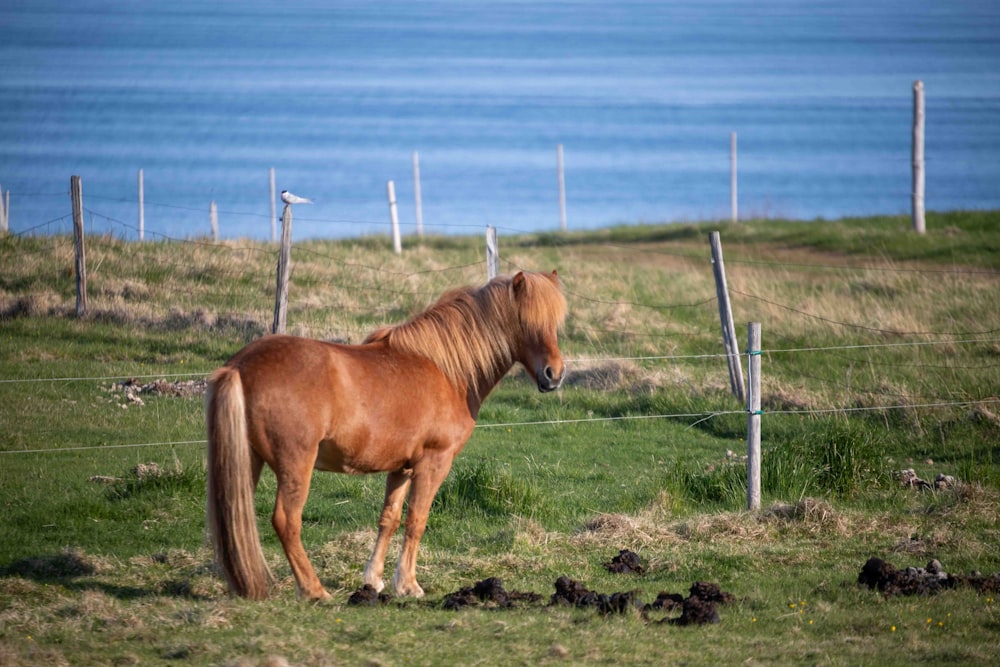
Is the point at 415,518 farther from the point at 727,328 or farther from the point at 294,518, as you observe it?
the point at 727,328

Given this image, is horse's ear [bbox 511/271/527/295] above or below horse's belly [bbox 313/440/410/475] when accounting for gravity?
above

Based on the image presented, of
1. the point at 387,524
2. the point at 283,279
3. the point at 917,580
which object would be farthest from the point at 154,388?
the point at 917,580

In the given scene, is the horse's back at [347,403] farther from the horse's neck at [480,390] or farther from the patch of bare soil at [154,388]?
the patch of bare soil at [154,388]

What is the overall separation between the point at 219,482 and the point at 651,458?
5036 mm

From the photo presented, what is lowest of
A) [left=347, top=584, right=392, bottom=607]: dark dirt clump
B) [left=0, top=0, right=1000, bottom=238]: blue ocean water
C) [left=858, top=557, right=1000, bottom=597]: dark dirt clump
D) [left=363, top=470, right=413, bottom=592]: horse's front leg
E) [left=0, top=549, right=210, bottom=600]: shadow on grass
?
[left=858, top=557, right=1000, bottom=597]: dark dirt clump

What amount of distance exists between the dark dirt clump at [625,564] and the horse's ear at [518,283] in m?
1.81

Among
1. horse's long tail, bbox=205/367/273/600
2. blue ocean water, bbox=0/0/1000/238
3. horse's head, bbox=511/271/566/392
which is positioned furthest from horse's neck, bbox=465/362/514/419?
blue ocean water, bbox=0/0/1000/238

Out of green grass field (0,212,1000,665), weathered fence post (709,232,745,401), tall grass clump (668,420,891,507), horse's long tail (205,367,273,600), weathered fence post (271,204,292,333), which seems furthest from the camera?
weathered fence post (709,232,745,401)

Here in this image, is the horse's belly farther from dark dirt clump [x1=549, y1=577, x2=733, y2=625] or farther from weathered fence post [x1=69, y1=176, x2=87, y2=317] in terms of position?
weathered fence post [x1=69, y1=176, x2=87, y2=317]

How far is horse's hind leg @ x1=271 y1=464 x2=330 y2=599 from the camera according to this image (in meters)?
5.61

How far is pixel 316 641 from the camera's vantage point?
499 cm

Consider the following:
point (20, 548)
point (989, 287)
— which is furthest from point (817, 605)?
point (989, 287)

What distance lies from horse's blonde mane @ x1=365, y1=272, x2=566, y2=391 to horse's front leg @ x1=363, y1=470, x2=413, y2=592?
2.22 ft

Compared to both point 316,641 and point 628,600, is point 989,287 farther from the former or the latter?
point 316,641
